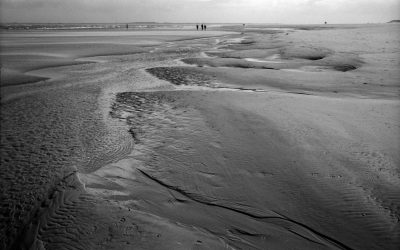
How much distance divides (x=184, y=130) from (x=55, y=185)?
105 inches

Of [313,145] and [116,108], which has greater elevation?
[116,108]

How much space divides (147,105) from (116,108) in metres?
0.81

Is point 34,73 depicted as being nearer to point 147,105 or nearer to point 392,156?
point 147,105

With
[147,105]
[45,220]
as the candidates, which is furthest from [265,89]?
[45,220]

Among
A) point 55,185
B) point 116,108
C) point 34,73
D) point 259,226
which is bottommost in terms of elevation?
point 259,226

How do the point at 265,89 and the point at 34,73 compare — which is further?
the point at 34,73

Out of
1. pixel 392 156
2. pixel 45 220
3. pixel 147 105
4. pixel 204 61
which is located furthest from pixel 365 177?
pixel 204 61

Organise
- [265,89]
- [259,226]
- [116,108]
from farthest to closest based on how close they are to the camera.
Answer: [265,89], [116,108], [259,226]

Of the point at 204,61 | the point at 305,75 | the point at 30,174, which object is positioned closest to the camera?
the point at 30,174

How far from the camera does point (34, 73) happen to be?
1180 cm

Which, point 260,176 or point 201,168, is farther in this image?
point 201,168

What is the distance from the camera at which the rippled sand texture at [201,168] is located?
2992 millimetres

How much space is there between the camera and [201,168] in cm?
436

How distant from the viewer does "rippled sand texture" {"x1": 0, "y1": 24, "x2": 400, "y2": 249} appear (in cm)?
299
